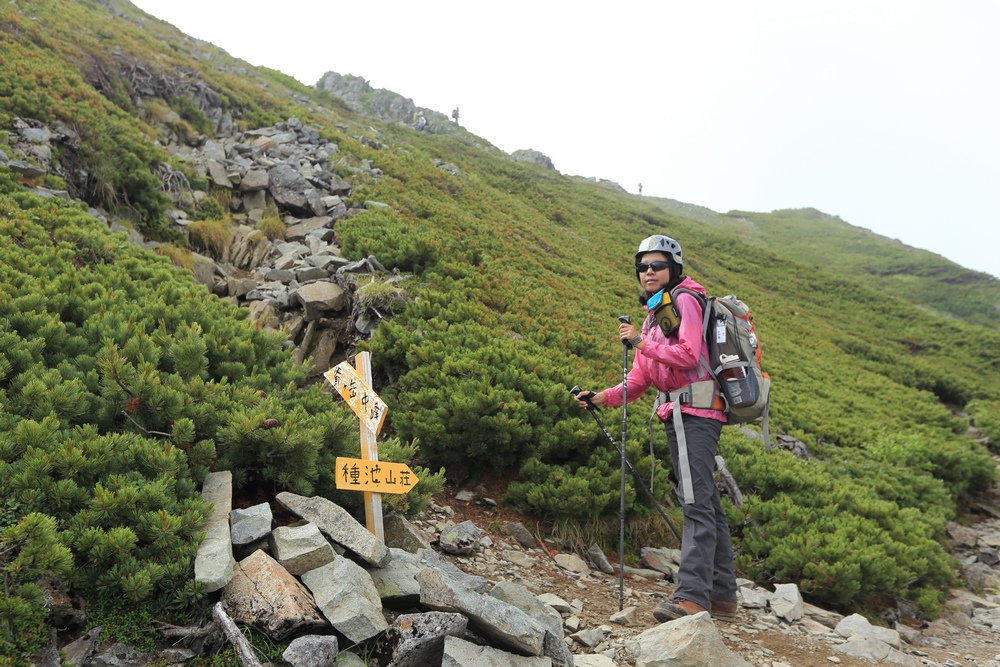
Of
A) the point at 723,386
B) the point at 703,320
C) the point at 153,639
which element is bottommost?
the point at 153,639

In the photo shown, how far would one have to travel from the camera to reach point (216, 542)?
2.96 metres

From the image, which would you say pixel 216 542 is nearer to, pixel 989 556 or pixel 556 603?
pixel 556 603

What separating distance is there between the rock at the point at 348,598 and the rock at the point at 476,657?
37 centimetres

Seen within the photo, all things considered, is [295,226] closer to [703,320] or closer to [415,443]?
[415,443]

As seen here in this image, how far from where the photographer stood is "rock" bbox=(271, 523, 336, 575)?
120 inches

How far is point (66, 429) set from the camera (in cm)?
322

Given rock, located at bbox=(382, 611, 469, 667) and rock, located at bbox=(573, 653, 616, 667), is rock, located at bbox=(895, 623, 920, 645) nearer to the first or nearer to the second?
A: rock, located at bbox=(573, 653, 616, 667)

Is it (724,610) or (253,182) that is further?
(253,182)

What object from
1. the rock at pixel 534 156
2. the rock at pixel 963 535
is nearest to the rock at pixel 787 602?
the rock at pixel 963 535

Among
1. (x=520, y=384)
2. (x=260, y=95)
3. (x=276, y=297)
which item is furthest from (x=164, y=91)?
(x=520, y=384)

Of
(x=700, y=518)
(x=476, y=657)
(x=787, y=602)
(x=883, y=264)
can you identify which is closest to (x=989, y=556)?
(x=787, y=602)

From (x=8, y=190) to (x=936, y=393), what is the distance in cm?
2271

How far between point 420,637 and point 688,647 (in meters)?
1.69

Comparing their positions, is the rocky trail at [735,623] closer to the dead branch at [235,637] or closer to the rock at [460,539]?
the rock at [460,539]
